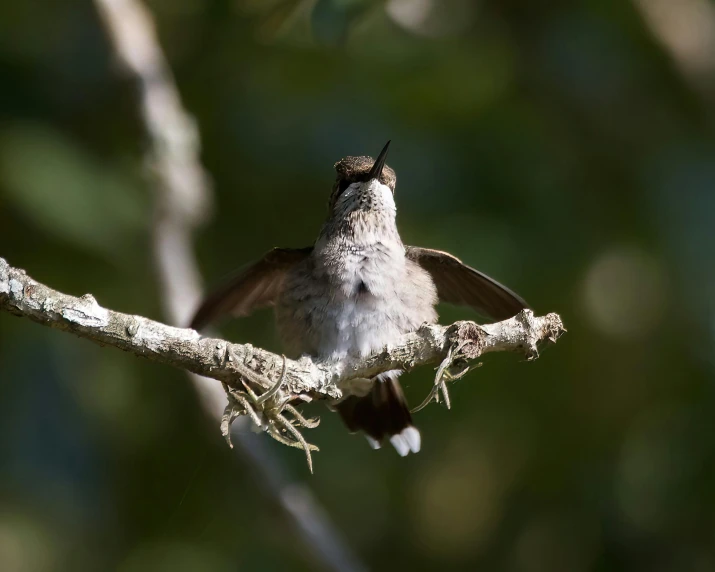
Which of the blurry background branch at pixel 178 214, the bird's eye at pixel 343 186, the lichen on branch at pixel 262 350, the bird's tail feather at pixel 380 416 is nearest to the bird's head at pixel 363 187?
the bird's eye at pixel 343 186

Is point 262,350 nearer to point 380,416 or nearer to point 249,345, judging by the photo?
point 249,345

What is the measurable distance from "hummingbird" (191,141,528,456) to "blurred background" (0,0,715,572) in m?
0.59

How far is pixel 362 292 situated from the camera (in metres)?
3.97

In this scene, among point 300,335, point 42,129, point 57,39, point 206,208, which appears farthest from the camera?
point 57,39

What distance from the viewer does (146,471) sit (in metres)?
5.51

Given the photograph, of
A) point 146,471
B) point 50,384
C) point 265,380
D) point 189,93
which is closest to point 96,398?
point 50,384

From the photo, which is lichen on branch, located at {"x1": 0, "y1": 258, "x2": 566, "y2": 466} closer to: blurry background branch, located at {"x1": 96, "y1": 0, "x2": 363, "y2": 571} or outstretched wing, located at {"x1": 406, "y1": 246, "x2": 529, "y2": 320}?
outstretched wing, located at {"x1": 406, "y1": 246, "x2": 529, "y2": 320}

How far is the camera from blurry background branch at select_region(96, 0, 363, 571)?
452cm

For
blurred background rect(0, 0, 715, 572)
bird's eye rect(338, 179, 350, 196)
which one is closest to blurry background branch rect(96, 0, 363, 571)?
blurred background rect(0, 0, 715, 572)

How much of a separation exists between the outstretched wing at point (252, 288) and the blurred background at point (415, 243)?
506 mm

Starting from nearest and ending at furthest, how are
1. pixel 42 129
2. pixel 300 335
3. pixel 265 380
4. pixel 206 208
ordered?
pixel 265 380, pixel 300 335, pixel 206 208, pixel 42 129

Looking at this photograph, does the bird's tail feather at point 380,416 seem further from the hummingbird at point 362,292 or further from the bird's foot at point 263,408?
the bird's foot at point 263,408

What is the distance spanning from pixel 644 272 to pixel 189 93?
309 centimetres

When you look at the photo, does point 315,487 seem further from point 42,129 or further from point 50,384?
point 42,129
